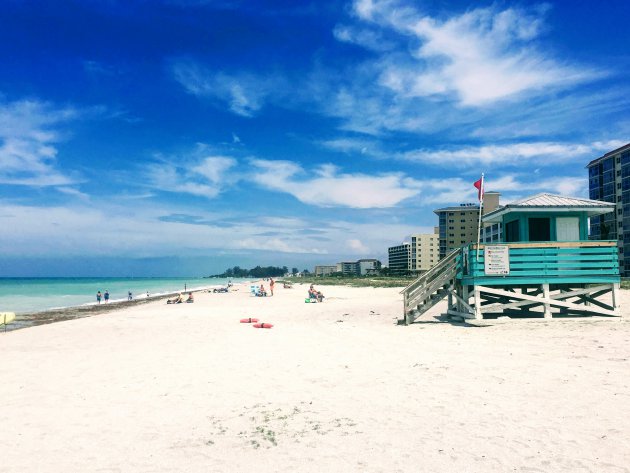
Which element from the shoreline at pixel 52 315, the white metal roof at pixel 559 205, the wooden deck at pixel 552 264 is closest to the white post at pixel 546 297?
the wooden deck at pixel 552 264

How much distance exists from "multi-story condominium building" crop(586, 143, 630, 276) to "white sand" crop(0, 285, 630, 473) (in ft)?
274

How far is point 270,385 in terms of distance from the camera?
9.24 m

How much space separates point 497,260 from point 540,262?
5.59ft

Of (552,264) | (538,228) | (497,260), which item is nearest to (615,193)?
(538,228)

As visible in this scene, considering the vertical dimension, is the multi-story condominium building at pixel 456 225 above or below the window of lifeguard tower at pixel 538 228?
above

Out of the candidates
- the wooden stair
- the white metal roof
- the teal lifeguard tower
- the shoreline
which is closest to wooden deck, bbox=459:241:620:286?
the teal lifeguard tower

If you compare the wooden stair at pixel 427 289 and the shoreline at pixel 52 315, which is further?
the shoreline at pixel 52 315

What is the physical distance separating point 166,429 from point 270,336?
31.8ft

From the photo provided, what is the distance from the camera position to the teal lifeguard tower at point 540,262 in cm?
1730

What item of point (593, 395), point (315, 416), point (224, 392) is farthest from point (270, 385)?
point (593, 395)

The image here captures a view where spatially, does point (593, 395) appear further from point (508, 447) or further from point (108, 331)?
point (108, 331)

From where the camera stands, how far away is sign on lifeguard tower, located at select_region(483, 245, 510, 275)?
17172 mm

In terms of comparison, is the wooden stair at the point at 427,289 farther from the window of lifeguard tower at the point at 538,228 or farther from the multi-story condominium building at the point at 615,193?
the multi-story condominium building at the point at 615,193

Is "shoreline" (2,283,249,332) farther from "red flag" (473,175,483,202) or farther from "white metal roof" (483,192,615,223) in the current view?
"white metal roof" (483,192,615,223)
